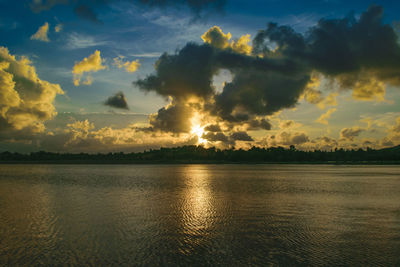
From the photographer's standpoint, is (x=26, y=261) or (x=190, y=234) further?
(x=190, y=234)

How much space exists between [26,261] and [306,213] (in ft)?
73.4

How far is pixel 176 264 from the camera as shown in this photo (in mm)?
13281

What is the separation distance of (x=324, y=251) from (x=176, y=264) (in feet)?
26.4

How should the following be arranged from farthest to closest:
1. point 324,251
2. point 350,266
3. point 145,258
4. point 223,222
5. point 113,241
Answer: point 223,222 → point 113,241 → point 324,251 → point 145,258 → point 350,266

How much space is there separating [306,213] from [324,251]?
1169 centimetres

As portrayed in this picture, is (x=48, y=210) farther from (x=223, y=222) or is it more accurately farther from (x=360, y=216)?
(x=360, y=216)

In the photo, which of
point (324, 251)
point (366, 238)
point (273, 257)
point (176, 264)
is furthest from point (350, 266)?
point (176, 264)

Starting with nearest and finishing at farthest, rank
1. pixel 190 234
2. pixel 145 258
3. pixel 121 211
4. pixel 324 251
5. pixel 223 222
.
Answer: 1. pixel 145 258
2. pixel 324 251
3. pixel 190 234
4. pixel 223 222
5. pixel 121 211

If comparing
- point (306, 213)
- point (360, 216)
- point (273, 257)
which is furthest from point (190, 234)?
point (360, 216)

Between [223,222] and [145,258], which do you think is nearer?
[145,258]

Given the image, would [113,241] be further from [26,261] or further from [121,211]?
[121,211]

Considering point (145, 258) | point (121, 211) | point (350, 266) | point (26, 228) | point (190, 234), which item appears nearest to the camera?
point (350, 266)

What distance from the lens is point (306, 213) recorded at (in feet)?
86.2

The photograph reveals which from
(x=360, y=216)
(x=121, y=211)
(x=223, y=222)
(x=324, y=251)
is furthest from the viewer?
(x=121, y=211)
